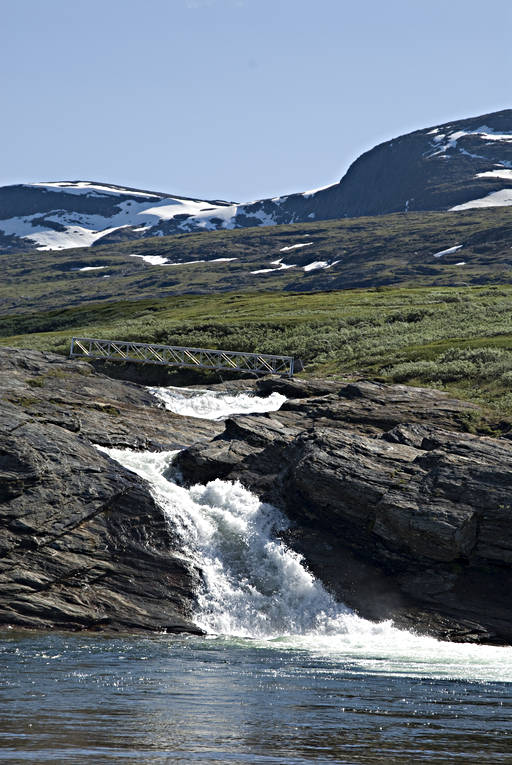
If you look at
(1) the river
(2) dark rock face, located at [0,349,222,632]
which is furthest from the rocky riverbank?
(1) the river

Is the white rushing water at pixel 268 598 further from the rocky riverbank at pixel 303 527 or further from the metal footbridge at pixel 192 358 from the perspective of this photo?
the metal footbridge at pixel 192 358

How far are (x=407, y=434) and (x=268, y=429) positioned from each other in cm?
877

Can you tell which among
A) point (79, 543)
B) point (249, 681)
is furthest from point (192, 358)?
point (249, 681)

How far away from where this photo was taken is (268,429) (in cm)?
5200

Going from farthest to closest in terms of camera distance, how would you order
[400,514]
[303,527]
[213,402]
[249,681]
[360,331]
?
[360,331]
[213,402]
[303,527]
[400,514]
[249,681]

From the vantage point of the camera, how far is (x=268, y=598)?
4022cm

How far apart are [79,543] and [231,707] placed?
18850 mm

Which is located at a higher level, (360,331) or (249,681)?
(360,331)

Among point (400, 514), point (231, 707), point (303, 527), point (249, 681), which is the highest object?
point (231, 707)

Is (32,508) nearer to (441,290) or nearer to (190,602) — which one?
(190,602)

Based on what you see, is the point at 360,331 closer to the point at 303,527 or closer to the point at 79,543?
the point at 303,527

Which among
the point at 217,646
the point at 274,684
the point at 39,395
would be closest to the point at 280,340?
the point at 39,395

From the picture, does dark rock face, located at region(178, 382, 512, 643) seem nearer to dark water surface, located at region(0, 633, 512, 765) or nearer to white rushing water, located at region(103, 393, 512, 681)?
white rushing water, located at region(103, 393, 512, 681)

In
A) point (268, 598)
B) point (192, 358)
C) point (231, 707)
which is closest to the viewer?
point (231, 707)
